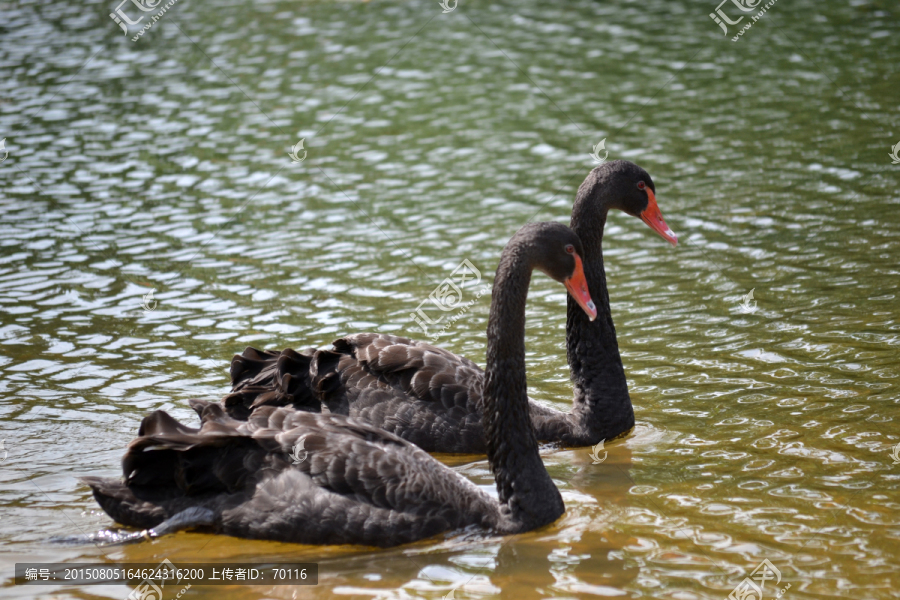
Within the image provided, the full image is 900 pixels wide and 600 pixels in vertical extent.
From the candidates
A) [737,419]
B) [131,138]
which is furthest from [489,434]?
[131,138]

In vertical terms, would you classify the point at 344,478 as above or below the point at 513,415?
below

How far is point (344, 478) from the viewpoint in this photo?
5883 mm

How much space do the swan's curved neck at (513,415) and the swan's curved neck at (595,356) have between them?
1.37 metres

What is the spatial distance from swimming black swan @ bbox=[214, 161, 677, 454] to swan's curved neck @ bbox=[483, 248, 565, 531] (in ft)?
3.71

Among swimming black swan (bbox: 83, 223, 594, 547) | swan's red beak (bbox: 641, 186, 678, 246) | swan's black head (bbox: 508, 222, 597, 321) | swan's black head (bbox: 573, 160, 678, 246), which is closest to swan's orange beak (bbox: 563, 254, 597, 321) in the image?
swan's black head (bbox: 508, 222, 597, 321)

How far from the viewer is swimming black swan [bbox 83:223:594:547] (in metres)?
5.87

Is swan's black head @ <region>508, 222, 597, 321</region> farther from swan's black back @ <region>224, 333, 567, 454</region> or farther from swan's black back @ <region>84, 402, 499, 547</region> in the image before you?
swan's black back @ <region>84, 402, 499, 547</region>

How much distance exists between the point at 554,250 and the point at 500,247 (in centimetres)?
512

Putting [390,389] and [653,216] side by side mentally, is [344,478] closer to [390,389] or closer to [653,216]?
[390,389]

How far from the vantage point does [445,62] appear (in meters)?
19.7

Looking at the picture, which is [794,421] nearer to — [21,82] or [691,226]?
[691,226]

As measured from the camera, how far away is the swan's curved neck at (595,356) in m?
7.29

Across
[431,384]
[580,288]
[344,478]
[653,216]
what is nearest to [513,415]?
[580,288]

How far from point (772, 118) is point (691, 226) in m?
4.19
